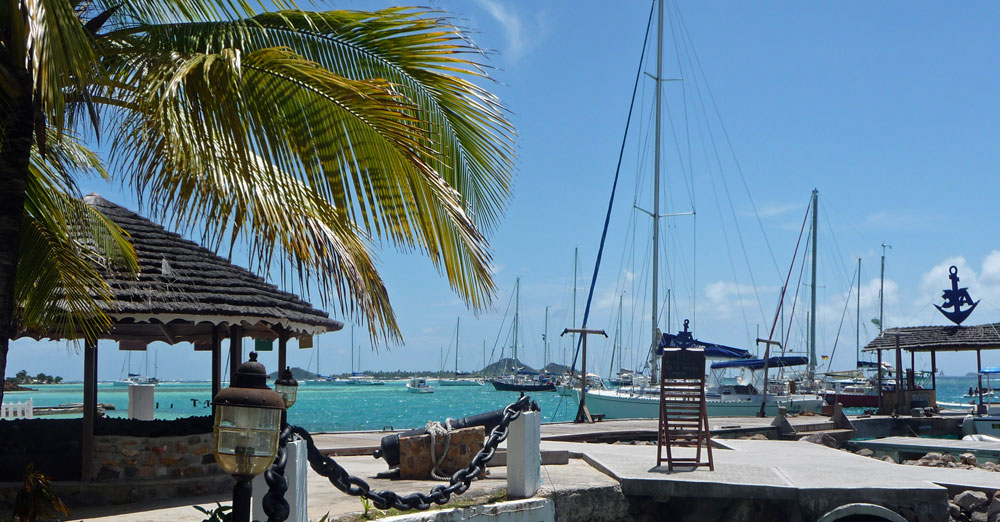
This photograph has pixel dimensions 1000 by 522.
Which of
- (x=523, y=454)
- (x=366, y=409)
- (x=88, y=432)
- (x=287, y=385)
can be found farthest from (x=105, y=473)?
(x=366, y=409)

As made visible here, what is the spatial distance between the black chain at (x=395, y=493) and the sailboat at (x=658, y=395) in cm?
2143

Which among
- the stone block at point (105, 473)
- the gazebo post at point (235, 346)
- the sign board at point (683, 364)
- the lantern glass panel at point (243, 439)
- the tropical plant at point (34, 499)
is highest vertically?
the gazebo post at point (235, 346)

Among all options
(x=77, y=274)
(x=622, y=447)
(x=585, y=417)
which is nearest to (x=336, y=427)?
(x=585, y=417)

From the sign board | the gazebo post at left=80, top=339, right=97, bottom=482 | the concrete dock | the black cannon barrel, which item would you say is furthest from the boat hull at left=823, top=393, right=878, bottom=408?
the gazebo post at left=80, top=339, right=97, bottom=482

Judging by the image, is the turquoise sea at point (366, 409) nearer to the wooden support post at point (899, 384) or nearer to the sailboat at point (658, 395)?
the sailboat at point (658, 395)

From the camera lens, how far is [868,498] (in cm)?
1056

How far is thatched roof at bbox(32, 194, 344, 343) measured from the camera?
386 inches

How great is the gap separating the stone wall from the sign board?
5838mm

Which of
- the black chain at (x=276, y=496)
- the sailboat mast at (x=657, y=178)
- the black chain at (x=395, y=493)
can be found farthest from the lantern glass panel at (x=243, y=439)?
the sailboat mast at (x=657, y=178)

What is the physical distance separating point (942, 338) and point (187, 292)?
25.9 meters

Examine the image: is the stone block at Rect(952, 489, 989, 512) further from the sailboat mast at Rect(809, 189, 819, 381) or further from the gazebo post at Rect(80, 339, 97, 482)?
the sailboat mast at Rect(809, 189, 819, 381)

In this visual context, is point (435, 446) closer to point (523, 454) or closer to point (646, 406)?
point (523, 454)

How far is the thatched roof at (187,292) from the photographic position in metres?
9.80

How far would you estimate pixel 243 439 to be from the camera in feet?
16.2
